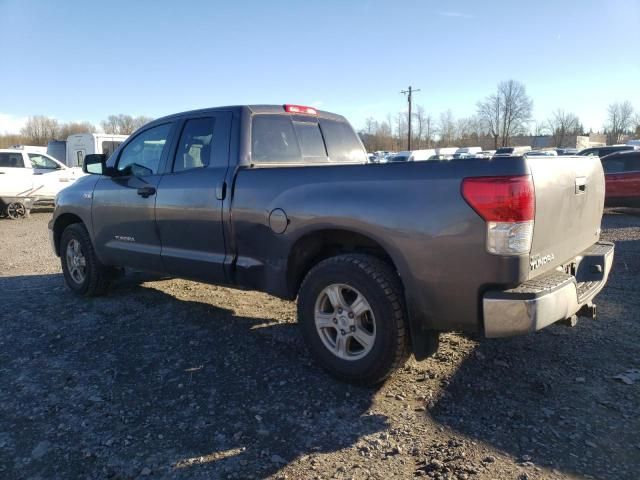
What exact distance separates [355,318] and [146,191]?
2.53 meters

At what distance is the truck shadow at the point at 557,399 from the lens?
262 cm

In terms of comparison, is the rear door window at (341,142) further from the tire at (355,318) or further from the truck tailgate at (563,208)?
the truck tailgate at (563,208)

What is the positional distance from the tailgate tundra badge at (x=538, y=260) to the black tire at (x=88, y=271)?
15.0ft

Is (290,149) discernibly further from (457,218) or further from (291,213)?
(457,218)

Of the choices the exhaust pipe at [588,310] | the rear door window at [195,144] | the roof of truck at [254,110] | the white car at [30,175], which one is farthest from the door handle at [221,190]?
the white car at [30,175]

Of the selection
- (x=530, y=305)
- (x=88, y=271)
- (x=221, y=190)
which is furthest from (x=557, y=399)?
(x=88, y=271)

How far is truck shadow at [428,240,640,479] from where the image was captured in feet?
8.61

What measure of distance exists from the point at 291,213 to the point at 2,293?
4.49 m

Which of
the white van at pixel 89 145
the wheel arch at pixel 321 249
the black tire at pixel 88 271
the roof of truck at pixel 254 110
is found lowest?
the black tire at pixel 88 271

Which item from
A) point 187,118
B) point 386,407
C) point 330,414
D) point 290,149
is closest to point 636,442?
point 386,407

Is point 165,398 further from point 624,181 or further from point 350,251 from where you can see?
point 624,181

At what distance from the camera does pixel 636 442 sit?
8.86 ft

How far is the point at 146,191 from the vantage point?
15.4ft

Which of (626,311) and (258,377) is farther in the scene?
(626,311)
